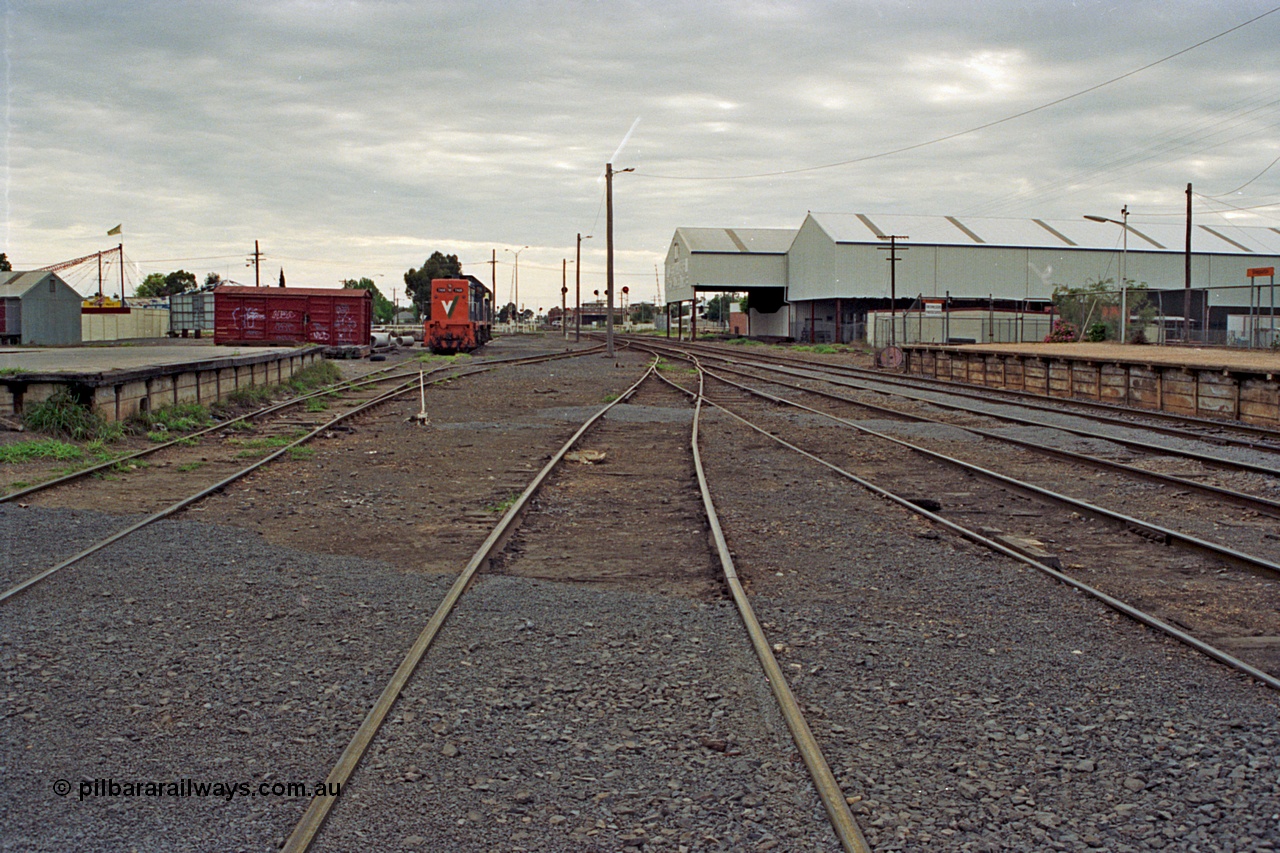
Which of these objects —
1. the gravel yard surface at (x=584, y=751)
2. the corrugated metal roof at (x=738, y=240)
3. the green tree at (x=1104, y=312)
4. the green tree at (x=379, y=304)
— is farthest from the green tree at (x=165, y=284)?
the gravel yard surface at (x=584, y=751)

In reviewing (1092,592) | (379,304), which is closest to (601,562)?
(1092,592)

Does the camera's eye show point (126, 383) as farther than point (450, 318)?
No

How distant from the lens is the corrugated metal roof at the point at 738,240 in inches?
3083

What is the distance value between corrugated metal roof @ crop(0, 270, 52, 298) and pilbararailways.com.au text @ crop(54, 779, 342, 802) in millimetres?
56228

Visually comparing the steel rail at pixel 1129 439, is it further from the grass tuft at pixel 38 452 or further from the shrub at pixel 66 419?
the shrub at pixel 66 419

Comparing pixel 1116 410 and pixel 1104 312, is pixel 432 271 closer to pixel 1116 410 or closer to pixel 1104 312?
pixel 1104 312

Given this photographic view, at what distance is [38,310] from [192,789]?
57.7 m

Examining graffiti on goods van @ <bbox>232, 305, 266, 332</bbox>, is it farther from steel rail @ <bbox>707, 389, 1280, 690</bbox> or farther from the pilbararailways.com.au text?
the pilbararailways.com.au text

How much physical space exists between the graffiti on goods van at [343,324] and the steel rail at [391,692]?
3494 cm

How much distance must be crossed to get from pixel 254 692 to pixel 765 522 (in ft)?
17.7

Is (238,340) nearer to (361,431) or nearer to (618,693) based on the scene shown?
(361,431)

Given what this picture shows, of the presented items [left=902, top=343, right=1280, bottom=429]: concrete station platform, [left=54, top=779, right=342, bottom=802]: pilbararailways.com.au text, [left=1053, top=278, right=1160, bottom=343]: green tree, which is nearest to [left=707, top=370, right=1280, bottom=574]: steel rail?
[left=54, top=779, right=342, bottom=802]: pilbararailways.com.au text

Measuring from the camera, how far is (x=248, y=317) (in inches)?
1614

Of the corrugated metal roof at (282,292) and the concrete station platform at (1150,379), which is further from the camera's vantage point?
the corrugated metal roof at (282,292)
